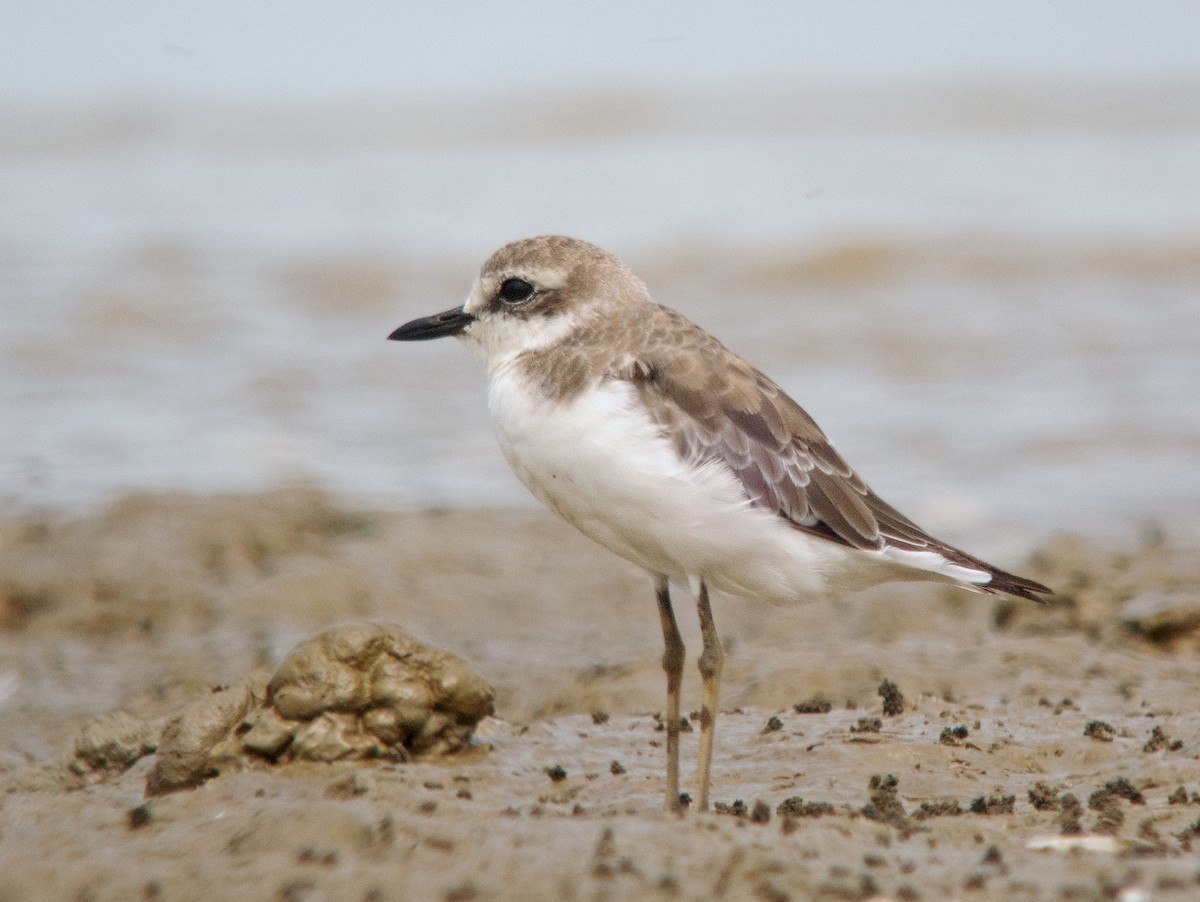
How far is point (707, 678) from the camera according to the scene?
15.0ft

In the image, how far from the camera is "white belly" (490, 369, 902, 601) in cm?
418

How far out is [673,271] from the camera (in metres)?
14.4

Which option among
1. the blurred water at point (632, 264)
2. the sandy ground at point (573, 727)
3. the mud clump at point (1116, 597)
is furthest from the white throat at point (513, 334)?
the blurred water at point (632, 264)

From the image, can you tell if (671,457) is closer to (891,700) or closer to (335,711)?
(335,711)

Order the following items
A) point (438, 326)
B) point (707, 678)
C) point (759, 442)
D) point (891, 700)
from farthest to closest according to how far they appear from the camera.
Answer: point (891, 700) → point (438, 326) → point (707, 678) → point (759, 442)

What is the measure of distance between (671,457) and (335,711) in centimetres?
141

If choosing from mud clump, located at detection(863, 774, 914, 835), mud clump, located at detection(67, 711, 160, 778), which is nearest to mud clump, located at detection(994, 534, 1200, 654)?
mud clump, located at detection(863, 774, 914, 835)

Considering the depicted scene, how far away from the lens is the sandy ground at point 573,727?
3.44m

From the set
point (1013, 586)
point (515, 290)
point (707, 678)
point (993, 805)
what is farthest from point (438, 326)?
point (993, 805)

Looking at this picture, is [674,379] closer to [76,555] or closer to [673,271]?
[76,555]

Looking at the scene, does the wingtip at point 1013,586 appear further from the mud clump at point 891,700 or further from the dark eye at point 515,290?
the dark eye at point 515,290

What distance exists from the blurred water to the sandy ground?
105 centimetres

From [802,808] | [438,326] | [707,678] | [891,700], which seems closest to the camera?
[802,808]

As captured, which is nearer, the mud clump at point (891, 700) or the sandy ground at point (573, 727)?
the sandy ground at point (573, 727)
